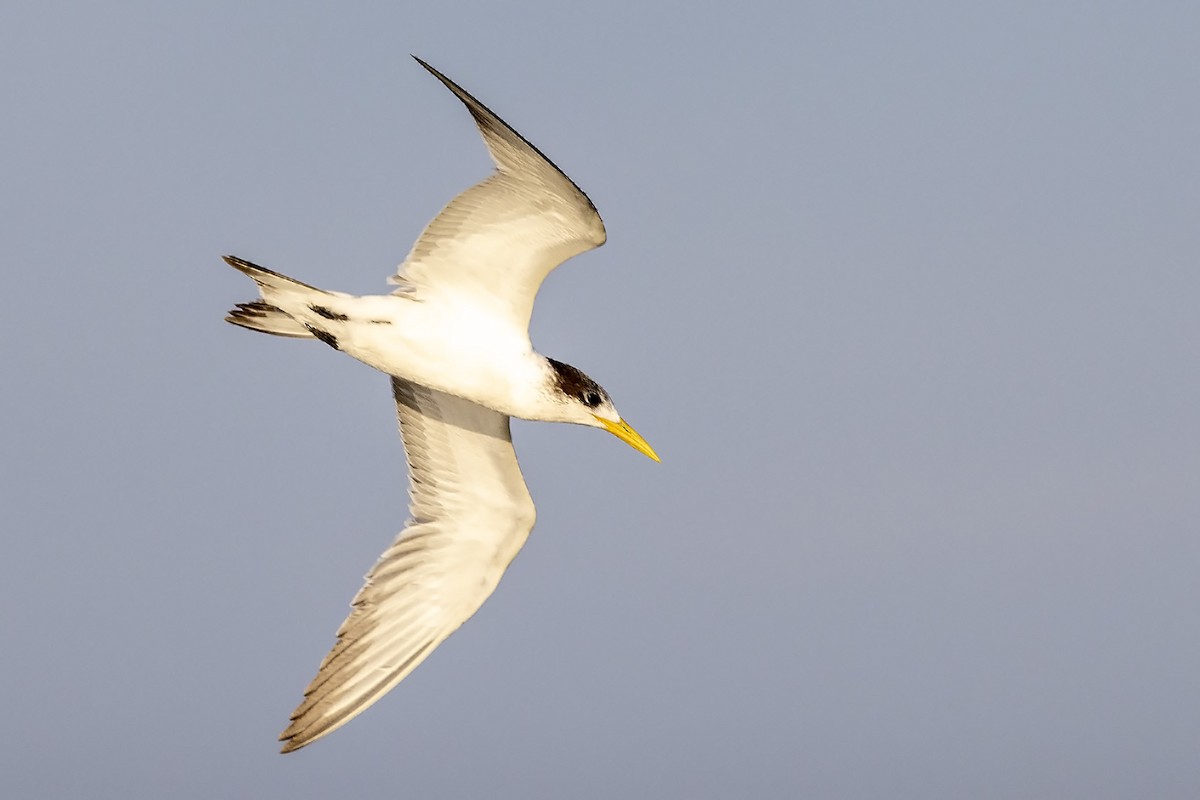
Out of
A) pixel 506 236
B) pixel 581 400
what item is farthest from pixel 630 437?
pixel 506 236

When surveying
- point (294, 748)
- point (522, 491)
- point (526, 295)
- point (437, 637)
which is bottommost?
point (294, 748)

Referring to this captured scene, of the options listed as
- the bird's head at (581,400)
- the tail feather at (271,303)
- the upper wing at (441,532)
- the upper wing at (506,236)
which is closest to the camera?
the upper wing at (506,236)

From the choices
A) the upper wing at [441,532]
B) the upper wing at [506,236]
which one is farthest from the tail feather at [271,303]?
the upper wing at [441,532]

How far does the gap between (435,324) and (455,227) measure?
112 cm

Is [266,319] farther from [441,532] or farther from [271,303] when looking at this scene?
[441,532]

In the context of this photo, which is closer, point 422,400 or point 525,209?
point 525,209

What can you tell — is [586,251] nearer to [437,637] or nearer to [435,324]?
[435,324]

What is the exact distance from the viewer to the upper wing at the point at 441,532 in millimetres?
18719

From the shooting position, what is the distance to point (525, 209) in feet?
52.2

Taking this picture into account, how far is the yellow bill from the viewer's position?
1731 centimetres

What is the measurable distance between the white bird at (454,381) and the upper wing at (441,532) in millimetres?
18

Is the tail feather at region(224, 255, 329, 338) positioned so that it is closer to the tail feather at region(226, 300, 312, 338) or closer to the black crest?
the tail feather at region(226, 300, 312, 338)

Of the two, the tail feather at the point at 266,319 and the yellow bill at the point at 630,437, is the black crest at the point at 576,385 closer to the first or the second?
the yellow bill at the point at 630,437

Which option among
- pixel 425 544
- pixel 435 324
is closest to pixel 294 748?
pixel 425 544
